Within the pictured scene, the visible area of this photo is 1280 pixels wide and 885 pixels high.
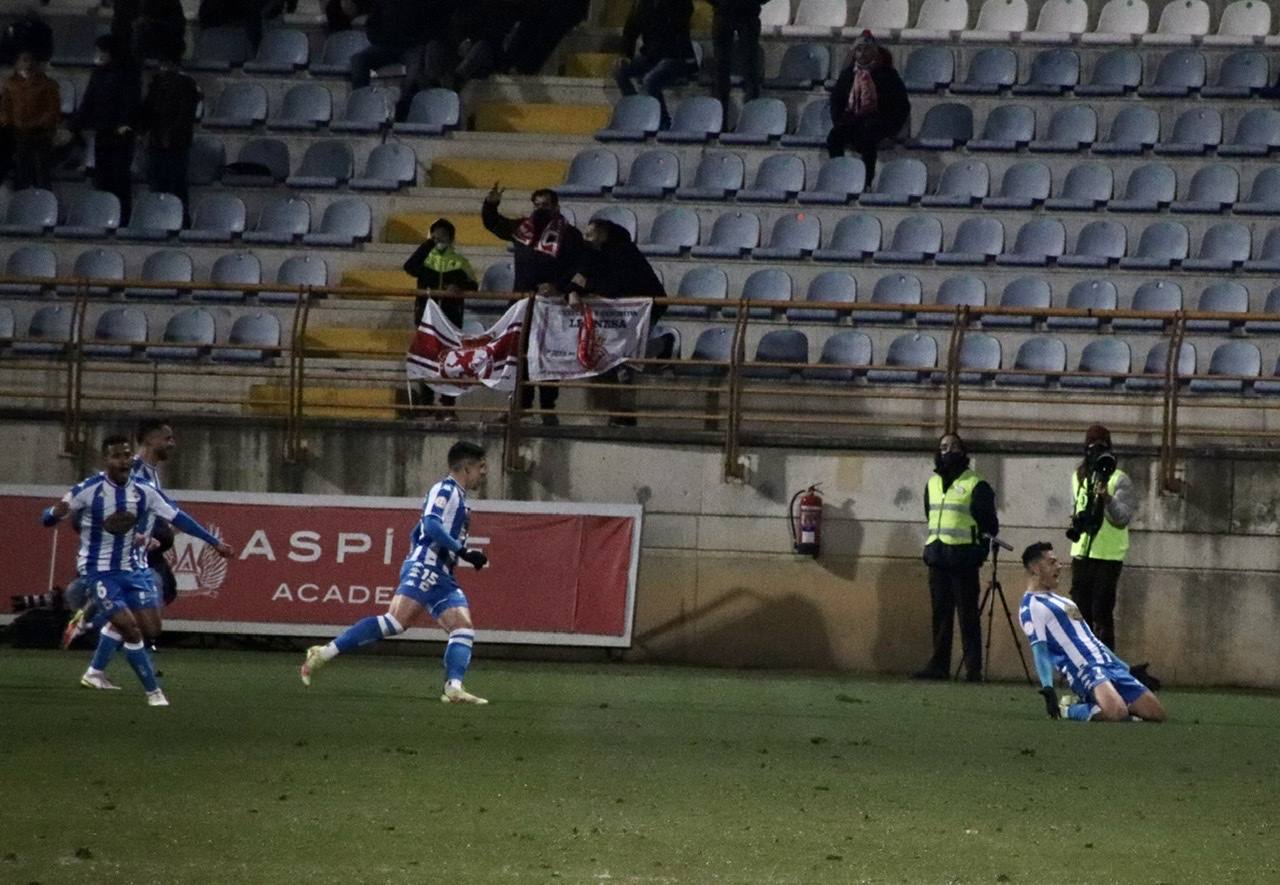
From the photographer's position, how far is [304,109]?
25.9m

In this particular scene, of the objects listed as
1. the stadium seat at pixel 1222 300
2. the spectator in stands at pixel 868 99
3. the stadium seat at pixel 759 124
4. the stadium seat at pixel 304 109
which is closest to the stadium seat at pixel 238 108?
→ the stadium seat at pixel 304 109

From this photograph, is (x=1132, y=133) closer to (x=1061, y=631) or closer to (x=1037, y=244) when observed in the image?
(x=1037, y=244)

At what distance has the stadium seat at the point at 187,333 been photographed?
2244 cm

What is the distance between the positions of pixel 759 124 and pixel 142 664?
12597 mm

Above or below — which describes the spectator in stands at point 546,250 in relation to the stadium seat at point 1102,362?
above

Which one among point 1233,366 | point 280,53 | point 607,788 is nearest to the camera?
point 607,788

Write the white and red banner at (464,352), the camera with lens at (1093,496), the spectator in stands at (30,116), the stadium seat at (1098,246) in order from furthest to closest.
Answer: the spectator in stands at (30,116)
the stadium seat at (1098,246)
the white and red banner at (464,352)
the camera with lens at (1093,496)

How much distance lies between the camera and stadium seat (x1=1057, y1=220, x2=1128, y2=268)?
22.8 metres

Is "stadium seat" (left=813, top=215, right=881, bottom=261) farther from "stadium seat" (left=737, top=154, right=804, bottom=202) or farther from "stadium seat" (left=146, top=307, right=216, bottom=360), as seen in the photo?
"stadium seat" (left=146, top=307, right=216, bottom=360)

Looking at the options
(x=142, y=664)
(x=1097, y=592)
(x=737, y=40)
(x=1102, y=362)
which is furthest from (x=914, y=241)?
(x=142, y=664)

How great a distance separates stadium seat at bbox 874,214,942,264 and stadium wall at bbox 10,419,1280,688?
370 cm

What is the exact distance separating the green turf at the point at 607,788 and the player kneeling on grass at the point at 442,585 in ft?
1.03

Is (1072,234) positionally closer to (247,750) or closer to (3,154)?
(3,154)

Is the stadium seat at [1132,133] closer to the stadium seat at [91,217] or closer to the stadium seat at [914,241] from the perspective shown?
the stadium seat at [914,241]
